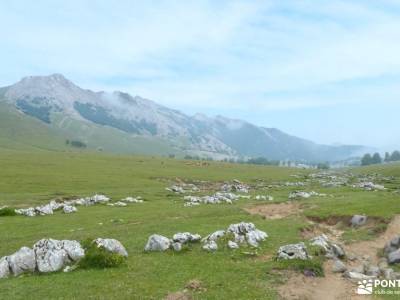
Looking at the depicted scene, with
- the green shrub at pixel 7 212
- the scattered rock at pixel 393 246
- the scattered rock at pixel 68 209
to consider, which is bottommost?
the green shrub at pixel 7 212

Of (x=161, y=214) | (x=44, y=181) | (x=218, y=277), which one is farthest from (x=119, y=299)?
(x=44, y=181)

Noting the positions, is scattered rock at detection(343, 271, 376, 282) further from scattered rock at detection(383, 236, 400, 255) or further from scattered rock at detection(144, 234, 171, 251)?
scattered rock at detection(144, 234, 171, 251)

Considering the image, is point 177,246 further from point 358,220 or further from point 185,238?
point 358,220

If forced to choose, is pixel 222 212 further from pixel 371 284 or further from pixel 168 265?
pixel 371 284

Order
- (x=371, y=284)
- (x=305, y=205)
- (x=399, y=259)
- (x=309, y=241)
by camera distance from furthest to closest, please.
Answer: (x=305, y=205)
(x=309, y=241)
(x=399, y=259)
(x=371, y=284)

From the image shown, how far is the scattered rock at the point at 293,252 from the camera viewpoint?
32.8 meters

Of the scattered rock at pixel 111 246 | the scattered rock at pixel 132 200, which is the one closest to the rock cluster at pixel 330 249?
the scattered rock at pixel 111 246

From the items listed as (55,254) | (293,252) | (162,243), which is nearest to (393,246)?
(293,252)

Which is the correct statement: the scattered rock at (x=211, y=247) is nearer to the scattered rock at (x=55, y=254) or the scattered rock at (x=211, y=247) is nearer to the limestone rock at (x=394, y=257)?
the scattered rock at (x=55, y=254)

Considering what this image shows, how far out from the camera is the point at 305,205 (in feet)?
215

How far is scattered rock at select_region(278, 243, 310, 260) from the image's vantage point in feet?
108

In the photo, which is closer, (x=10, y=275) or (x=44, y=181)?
(x=10, y=275)

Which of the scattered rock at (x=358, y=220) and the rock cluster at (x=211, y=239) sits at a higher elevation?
the scattered rock at (x=358, y=220)

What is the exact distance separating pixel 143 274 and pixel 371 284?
47.7ft
